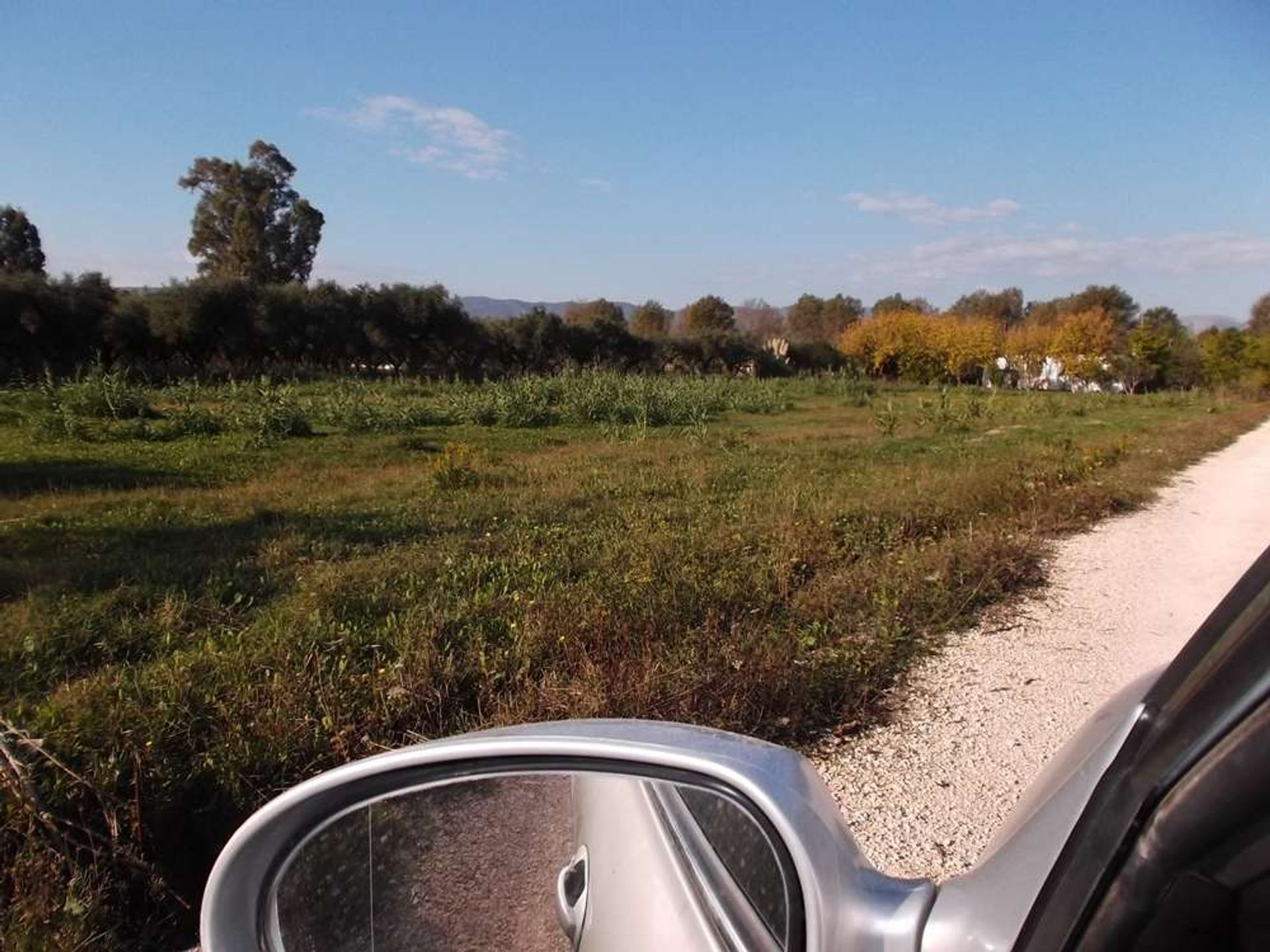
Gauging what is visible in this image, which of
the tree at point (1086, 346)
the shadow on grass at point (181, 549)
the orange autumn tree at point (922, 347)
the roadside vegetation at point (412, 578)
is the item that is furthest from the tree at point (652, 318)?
the shadow on grass at point (181, 549)

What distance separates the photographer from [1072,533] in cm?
855

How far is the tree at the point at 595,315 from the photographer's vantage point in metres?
52.5

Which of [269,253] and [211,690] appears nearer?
[211,690]

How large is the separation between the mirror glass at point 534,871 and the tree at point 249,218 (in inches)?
2380

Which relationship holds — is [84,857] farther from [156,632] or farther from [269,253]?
[269,253]

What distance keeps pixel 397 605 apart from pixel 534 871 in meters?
4.20

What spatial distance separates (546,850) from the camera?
139 cm

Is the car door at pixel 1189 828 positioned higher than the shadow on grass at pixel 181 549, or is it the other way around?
the car door at pixel 1189 828

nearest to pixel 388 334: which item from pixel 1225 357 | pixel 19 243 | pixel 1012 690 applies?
pixel 19 243

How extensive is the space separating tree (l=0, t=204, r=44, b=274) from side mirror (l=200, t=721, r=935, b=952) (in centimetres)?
6008

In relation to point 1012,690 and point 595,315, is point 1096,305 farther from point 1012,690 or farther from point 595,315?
point 1012,690

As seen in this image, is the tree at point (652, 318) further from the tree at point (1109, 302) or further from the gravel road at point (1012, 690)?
the gravel road at point (1012, 690)

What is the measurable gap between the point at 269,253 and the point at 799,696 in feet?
203

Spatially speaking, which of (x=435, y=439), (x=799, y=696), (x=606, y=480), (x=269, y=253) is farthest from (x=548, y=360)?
(x=799, y=696)
